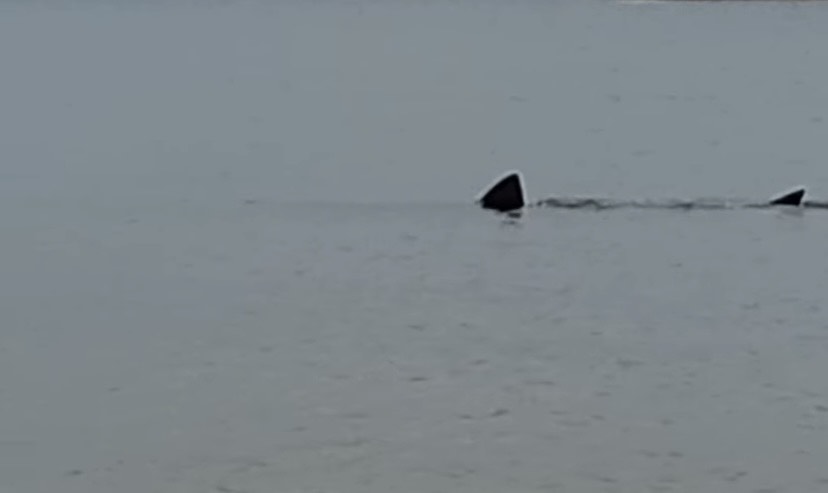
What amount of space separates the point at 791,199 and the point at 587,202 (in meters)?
4.59

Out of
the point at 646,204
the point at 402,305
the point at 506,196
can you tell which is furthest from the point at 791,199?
the point at 402,305

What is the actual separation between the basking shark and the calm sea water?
29.3 inches

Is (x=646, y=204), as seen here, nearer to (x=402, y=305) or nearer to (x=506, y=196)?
(x=506, y=196)

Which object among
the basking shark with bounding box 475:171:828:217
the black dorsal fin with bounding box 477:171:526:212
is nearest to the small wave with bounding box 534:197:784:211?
the basking shark with bounding box 475:171:828:217

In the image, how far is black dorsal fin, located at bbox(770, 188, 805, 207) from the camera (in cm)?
5381

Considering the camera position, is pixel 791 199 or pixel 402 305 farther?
pixel 791 199

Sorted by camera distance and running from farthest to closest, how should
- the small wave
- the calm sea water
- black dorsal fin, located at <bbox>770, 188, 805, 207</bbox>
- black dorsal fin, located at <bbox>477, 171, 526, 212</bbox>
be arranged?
the small wave, black dorsal fin, located at <bbox>770, 188, 805, 207</bbox>, black dorsal fin, located at <bbox>477, 171, 526, 212</bbox>, the calm sea water

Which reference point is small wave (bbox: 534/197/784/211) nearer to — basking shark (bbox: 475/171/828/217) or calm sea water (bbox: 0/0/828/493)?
basking shark (bbox: 475/171/828/217)

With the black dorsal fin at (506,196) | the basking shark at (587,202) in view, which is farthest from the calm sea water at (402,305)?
the basking shark at (587,202)

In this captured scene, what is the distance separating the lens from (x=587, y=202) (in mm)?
55062

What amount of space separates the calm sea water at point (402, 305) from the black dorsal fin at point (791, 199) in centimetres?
104

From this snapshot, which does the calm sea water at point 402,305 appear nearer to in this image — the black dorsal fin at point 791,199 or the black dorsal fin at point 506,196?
the black dorsal fin at point 506,196

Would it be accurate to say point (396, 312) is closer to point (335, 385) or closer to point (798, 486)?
point (335, 385)

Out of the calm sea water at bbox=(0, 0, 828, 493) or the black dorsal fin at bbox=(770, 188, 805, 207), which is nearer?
the calm sea water at bbox=(0, 0, 828, 493)
